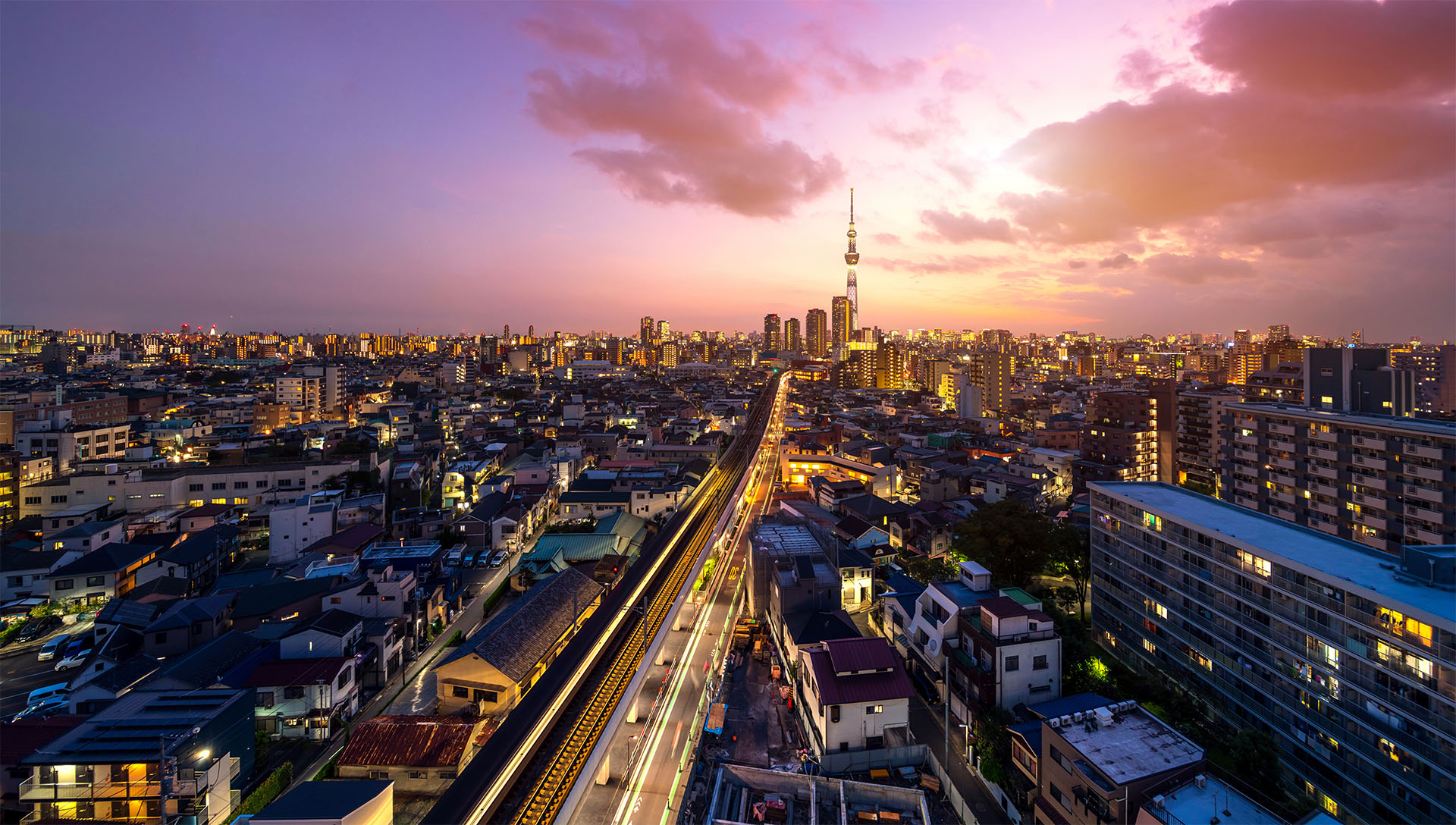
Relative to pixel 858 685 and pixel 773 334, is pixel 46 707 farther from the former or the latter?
pixel 773 334

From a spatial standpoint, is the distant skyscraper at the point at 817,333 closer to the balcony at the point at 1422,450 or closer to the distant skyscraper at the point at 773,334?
the distant skyscraper at the point at 773,334

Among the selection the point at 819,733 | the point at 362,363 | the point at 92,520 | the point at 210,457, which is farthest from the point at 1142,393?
the point at 362,363

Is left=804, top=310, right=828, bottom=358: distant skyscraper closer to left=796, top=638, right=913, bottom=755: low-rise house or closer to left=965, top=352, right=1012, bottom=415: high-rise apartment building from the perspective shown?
left=965, top=352, right=1012, bottom=415: high-rise apartment building

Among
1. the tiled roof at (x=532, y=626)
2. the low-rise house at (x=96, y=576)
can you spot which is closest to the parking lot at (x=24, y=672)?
the low-rise house at (x=96, y=576)

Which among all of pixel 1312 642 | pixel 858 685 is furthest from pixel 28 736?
pixel 1312 642

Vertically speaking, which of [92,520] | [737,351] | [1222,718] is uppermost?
[737,351]

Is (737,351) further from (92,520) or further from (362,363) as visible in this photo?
(92,520)

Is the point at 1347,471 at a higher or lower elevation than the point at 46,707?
higher
